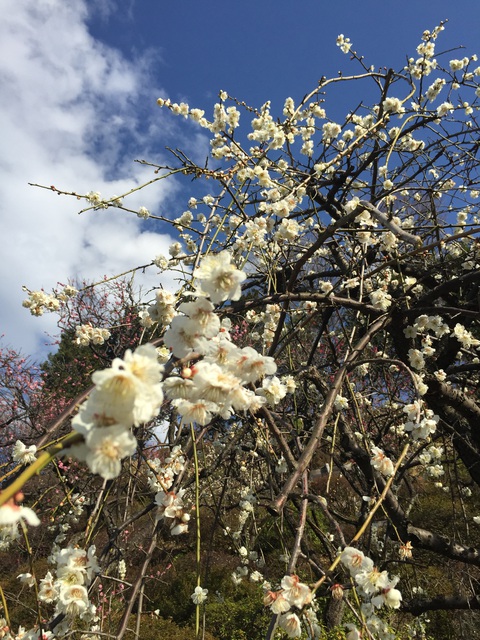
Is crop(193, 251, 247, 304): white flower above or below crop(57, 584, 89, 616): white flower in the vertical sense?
above

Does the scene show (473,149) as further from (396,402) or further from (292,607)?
(292,607)

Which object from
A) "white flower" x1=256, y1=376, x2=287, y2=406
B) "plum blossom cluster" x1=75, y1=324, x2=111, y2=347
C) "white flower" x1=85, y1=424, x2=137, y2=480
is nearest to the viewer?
"white flower" x1=85, y1=424, x2=137, y2=480

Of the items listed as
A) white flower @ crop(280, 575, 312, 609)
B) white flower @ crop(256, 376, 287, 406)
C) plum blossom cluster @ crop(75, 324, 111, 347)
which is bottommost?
white flower @ crop(280, 575, 312, 609)

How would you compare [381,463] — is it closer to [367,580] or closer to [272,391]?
[367,580]

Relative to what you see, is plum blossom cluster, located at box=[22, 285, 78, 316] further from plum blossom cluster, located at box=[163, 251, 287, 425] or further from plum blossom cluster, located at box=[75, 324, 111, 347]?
plum blossom cluster, located at box=[163, 251, 287, 425]

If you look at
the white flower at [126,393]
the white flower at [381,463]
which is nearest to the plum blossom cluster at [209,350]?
the white flower at [126,393]

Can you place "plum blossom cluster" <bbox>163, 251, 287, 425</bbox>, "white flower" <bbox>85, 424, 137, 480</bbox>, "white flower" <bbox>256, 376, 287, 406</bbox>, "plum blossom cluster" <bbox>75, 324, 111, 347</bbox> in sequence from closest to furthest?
"white flower" <bbox>85, 424, 137, 480</bbox> → "plum blossom cluster" <bbox>163, 251, 287, 425</bbox> → "white flower" <bbox>256, 376, 287, 406</bbox> → "plum blossom cluster" <bbox>75, 324, 111, 347</bbox>

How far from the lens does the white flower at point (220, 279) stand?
3.45ft

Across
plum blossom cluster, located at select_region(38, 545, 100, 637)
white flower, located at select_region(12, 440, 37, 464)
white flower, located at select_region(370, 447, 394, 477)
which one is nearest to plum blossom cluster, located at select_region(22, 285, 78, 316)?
white flower, located at select_region(12, 440, 37, 464)

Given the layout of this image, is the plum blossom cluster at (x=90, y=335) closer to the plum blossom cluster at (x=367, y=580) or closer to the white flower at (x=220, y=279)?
the white flower at (x=220, y=279)

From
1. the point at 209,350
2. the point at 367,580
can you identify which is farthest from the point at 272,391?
the point at 367,580

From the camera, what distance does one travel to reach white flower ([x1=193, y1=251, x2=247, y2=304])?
105cm

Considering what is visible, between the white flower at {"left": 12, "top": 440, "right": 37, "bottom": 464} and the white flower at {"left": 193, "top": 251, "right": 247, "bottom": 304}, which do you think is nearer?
the white flower at {"left": 193, "top": 251, "right": 247, "bottom": 304}

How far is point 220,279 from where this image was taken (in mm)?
1070
